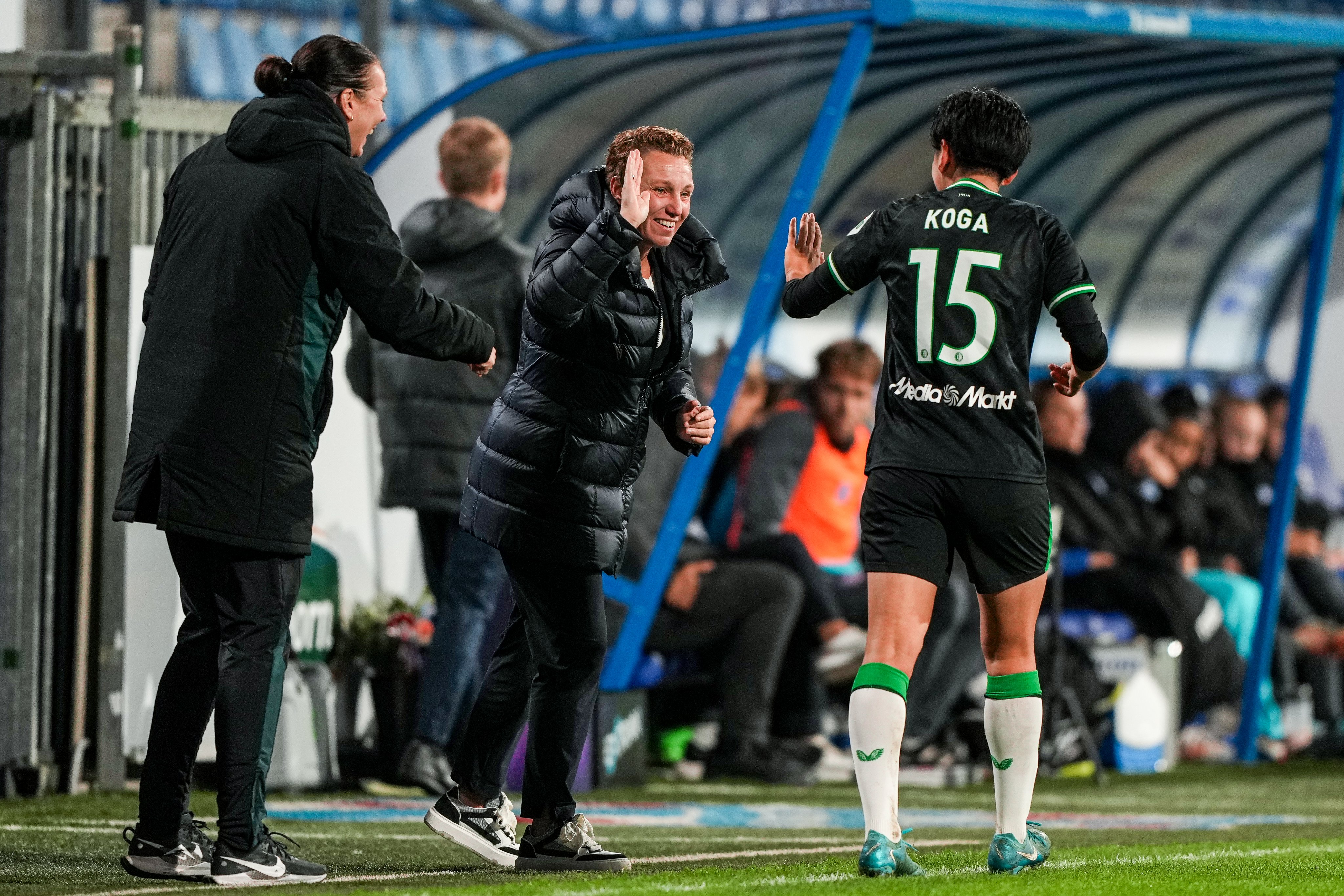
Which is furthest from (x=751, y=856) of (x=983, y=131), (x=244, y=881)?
(x=983, y=131)

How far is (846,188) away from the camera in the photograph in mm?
10633

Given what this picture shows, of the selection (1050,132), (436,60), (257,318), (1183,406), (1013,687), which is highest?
(436,60)

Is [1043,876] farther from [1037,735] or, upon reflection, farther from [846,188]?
[846,188]

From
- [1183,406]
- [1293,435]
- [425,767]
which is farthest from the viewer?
[1183,406]

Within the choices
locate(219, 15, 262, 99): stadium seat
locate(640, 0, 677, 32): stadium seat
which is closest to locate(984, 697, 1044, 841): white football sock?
locate(219, 15, 262, 99): stadium seat

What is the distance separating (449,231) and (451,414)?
651mm

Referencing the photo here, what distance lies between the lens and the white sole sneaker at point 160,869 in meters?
4.50

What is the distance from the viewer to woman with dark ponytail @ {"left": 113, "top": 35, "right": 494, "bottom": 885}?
14.3 feet

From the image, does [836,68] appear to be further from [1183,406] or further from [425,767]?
[1183,406]

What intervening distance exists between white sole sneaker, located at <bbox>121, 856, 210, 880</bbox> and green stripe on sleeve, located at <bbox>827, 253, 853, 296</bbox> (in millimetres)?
1876

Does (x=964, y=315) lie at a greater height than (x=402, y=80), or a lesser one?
lesser

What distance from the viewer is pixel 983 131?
4.64 metres

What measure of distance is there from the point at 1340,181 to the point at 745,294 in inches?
116

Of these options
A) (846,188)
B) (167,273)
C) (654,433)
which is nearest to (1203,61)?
(846,188)
